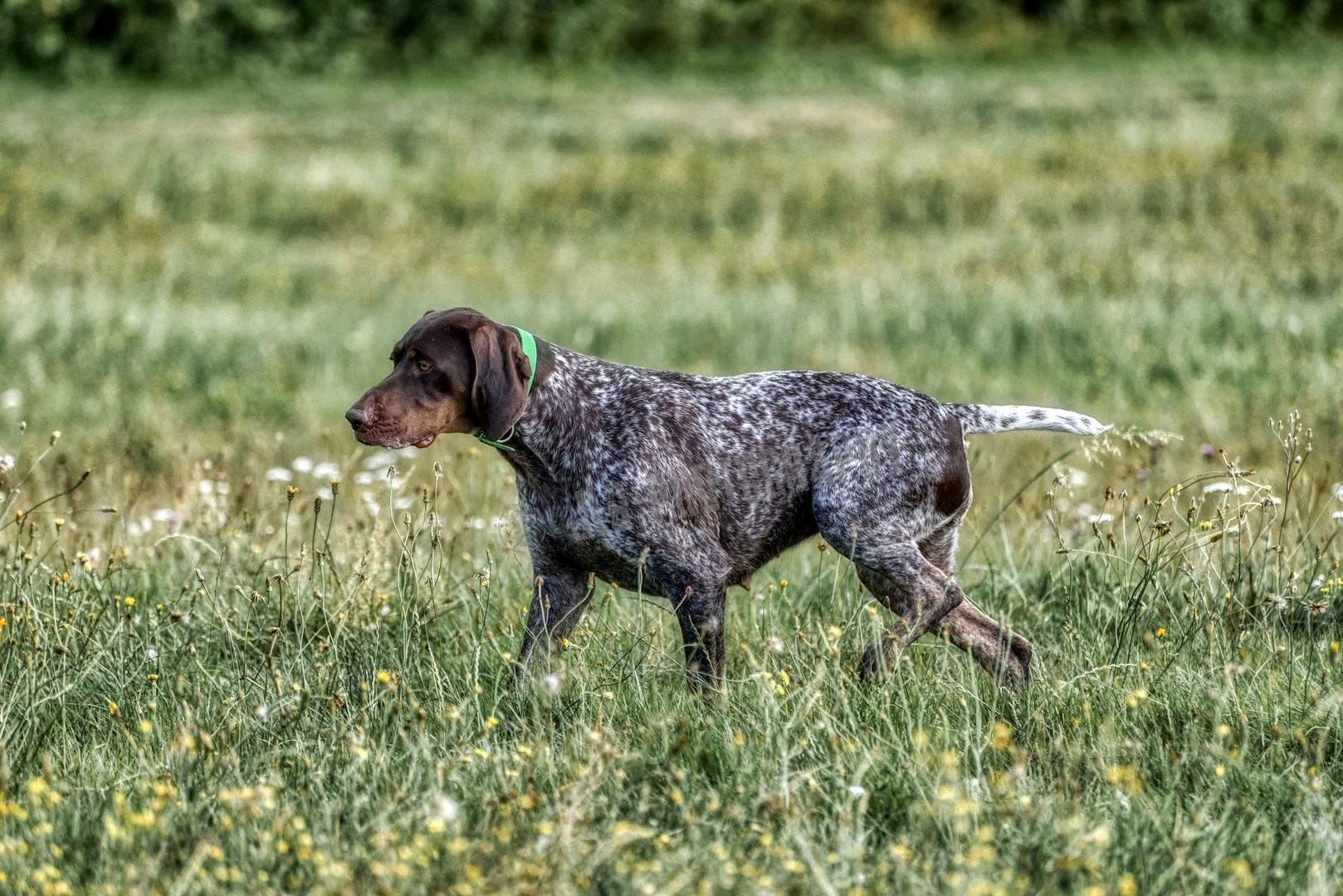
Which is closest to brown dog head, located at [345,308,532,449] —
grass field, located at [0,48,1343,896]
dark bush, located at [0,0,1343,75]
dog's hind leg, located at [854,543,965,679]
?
grass field, located at [0,48,1343,896]

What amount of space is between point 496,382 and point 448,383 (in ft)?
0.45

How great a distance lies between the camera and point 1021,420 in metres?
4.42

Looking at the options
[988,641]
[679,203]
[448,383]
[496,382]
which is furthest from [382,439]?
[679,203]

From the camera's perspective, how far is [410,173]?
53.7ft

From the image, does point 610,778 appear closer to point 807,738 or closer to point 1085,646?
point 807,738

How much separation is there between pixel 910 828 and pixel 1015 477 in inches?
173

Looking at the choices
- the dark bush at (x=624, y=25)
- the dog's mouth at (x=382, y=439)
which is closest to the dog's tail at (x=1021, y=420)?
the dog's mouth at (x=382, y=439)

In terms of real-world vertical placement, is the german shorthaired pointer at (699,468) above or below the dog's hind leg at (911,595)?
above

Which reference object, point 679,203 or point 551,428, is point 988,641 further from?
point 679,203

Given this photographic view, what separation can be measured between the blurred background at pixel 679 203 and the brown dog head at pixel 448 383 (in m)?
2.21

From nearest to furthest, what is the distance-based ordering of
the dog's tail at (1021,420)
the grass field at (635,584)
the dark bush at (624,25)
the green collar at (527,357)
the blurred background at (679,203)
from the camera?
1. the grass field at (635,584)
2. the green collar at (527,357)
3. the dog's tail at (1021,420)
4. the blurred background at (679,203)
5. the dark bush at (624,25)

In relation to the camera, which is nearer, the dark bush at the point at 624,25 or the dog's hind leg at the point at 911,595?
the dog's hind leg at the point at 911,595

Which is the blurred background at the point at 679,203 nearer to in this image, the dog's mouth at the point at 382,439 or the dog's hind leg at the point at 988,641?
the dog's hind leg at the point at 988,641

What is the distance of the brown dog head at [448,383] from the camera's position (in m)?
3.96
